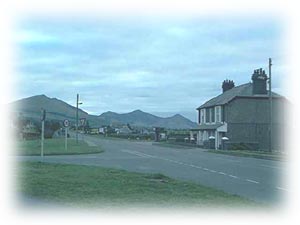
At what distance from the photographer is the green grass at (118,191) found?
36.2 feet

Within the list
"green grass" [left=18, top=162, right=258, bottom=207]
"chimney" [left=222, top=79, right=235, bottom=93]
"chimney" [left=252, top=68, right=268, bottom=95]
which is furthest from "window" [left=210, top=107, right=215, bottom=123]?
"green grass" [left=18, top=162, right=258, bottom=207]

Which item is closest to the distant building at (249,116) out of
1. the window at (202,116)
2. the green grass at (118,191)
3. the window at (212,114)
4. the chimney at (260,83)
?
the chimney at (260,83)

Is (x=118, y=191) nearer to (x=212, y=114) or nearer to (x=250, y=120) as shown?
(x=250, y=120)

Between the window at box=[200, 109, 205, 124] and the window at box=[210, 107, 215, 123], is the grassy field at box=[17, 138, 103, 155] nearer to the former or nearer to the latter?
the window at box=[210, 107, 215, 123]

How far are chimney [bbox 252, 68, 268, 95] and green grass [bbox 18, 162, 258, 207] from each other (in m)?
39.9

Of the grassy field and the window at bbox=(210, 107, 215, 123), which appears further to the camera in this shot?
the window at bbox=(210, 107, 215, 123)

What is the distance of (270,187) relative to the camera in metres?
15.9

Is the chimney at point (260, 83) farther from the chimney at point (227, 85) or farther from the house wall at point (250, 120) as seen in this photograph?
the chimney at point (227, 85)

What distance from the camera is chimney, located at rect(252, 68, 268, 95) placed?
55406 millimetres

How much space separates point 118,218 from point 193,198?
3.13m

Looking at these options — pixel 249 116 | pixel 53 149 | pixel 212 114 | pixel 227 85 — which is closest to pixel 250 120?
pixel 249 116

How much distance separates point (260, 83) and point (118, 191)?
45478 millimetres

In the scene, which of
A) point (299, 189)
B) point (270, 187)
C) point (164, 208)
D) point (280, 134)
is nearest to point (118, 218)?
point (164, 208)

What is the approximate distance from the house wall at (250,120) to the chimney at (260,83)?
0.99 m
